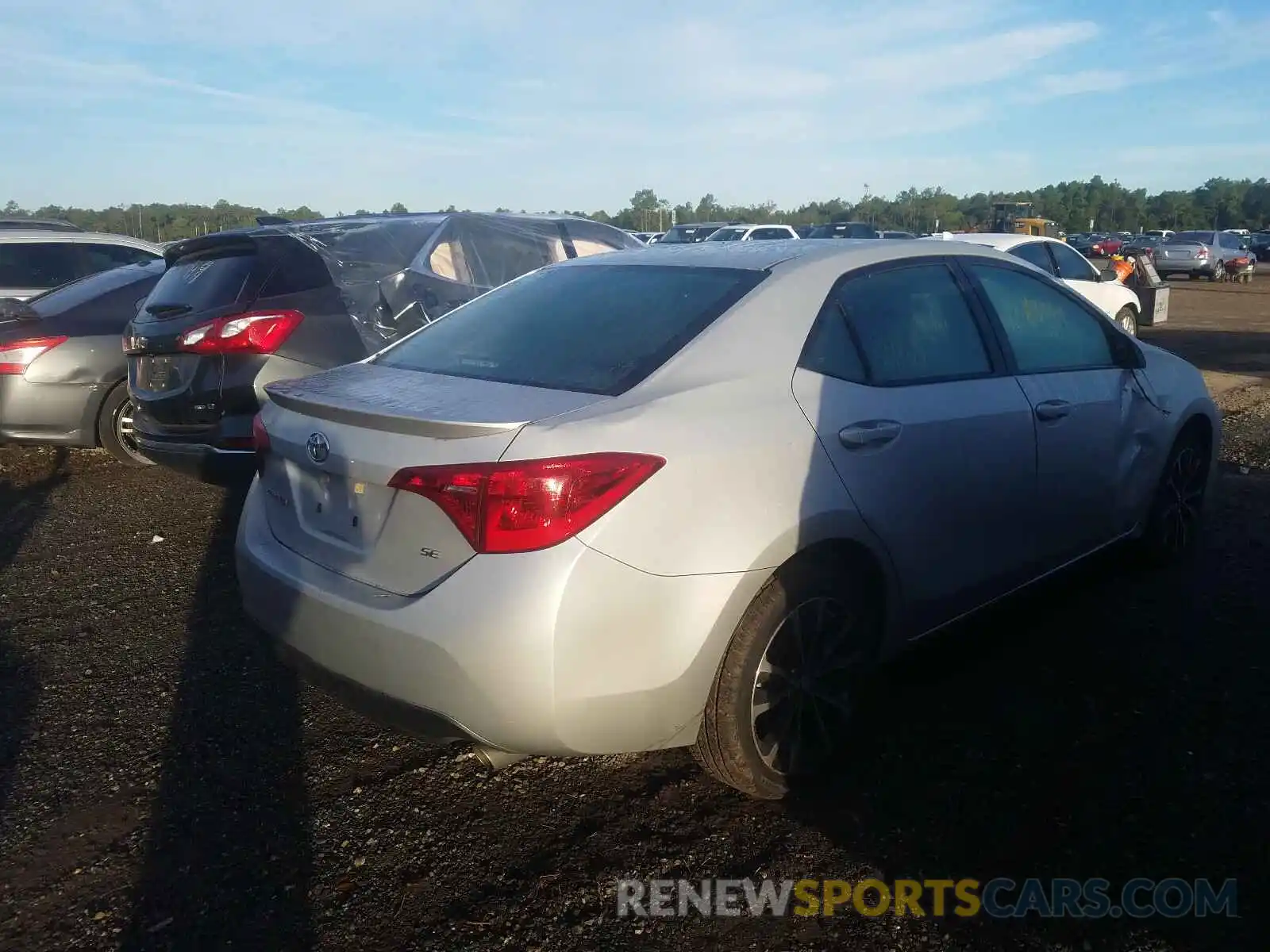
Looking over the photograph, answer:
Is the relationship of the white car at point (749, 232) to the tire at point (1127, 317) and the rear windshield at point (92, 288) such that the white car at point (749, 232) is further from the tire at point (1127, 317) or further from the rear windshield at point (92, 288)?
the rear windshield at point (92, 288)

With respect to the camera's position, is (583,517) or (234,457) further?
(234,457)

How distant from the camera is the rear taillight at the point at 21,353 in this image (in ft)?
22.6

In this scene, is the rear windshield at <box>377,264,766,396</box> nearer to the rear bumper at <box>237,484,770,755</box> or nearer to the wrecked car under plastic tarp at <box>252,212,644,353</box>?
the rear bumper at <box>237,484,770,755</box>

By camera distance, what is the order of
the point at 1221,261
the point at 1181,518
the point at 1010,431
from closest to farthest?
the point at 1010,431 → the point at 1181,518 → the point at 1221,261

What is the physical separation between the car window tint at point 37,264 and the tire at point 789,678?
335 inches

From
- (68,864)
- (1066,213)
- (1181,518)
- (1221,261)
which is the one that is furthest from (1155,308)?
(1066,213)

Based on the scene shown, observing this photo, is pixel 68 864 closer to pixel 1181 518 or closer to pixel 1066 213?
pixel 1181 518

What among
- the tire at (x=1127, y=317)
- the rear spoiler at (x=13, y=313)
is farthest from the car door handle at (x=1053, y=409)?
the tire at (x=1127, y=317)

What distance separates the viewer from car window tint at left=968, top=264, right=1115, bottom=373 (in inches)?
152

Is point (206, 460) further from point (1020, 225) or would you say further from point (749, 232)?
point (1020, 225)

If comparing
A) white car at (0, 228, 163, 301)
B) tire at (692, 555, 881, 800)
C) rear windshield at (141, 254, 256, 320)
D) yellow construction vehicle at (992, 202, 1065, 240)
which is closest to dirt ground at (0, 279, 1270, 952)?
tire at (692, 555, 881, 800)

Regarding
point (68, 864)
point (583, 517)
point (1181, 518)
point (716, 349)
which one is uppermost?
point (716, 349)

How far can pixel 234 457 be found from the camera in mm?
5359

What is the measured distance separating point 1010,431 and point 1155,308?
12325mm
